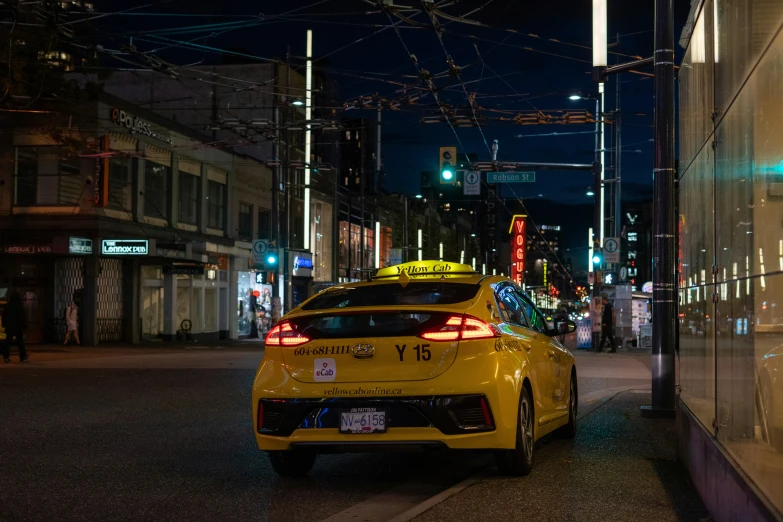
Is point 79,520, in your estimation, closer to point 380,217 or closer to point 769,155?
point 769,155

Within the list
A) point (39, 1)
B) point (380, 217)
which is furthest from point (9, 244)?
point (380, 217)

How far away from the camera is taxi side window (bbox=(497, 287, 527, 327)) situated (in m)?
8.38

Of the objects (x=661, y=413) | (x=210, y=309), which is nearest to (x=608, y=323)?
(x=210, y=309)

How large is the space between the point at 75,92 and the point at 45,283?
25.9 ft

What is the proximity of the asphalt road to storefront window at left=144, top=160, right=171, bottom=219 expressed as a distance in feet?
69.8

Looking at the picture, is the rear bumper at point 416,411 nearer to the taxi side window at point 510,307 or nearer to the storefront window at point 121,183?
the taxi side window at point 510,307

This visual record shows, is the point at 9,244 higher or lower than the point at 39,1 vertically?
lower

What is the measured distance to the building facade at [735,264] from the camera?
168 inches

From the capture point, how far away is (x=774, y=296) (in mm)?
4188

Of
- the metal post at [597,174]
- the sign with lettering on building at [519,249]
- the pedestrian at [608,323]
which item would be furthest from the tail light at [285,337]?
the sign with lettering on building at [519,249]

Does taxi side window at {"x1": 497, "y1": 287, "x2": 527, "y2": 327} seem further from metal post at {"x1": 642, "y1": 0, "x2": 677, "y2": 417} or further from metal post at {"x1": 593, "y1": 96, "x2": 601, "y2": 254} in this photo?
metal post at {"x1": 593, "y1": 96, "x2": 601, "y2": 254}

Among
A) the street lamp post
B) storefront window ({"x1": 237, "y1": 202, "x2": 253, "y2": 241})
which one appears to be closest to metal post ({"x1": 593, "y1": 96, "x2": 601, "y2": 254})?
the street lamp post

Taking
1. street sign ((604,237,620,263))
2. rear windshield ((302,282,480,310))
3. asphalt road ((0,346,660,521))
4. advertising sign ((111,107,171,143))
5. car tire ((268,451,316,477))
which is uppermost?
advertising sign ((111,107,171,143))

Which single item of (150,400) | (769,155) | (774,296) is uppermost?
(769,155)
